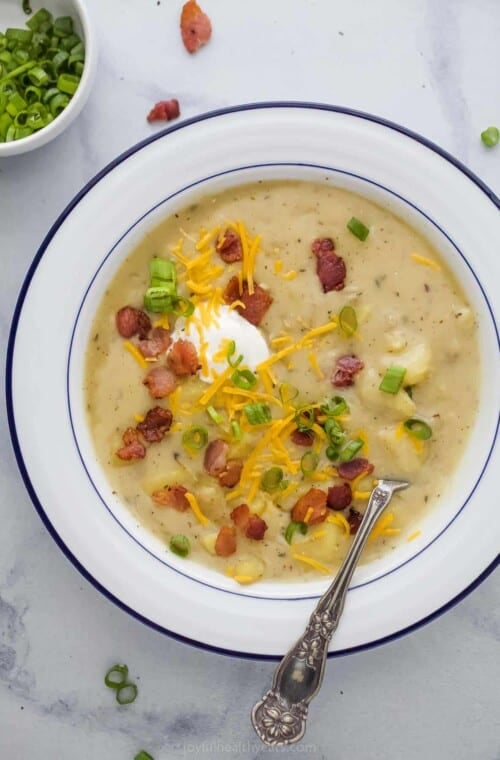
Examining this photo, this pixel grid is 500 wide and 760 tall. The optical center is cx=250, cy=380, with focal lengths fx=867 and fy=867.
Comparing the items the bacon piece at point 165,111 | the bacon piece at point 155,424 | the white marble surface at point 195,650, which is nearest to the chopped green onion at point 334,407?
the bacon piece at point 155,424

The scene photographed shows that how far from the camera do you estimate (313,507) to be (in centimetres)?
308

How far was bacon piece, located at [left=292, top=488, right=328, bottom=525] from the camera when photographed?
10.1ft

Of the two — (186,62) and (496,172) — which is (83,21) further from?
(496,172)

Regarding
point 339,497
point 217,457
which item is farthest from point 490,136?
point 217,457

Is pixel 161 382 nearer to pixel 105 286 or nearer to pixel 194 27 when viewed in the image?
pixel 105 286

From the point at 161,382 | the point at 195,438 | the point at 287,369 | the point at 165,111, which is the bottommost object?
the point at 195,438

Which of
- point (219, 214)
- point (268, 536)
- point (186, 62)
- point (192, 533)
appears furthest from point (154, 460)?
point (186, 62)

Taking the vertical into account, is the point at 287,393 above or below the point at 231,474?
above

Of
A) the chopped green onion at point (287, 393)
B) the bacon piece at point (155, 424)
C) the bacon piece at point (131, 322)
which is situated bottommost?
the chopped green onion at point (287, 393)

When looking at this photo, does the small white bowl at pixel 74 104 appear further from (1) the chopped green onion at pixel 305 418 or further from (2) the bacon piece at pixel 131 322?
(1) the chopped green onion at pixel 305 418

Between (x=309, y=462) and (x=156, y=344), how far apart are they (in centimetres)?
69

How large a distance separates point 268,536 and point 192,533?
278 mm

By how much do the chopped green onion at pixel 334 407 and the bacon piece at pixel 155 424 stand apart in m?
0.55

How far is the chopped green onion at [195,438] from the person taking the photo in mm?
3072
